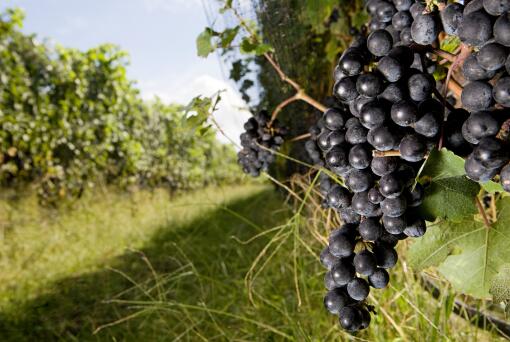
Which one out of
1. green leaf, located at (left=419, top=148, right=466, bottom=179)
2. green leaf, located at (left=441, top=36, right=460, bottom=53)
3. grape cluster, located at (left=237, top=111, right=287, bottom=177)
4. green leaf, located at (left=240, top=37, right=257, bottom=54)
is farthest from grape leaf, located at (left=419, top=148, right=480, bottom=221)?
green leaf, located at (left=240, top=37, right=257, bottom=54)

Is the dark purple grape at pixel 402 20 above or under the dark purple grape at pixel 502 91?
above

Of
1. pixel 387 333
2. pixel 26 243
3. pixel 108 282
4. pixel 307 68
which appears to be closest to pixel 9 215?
pixel 26 243

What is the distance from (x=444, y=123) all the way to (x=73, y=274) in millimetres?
3769

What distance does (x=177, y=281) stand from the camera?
2.33m

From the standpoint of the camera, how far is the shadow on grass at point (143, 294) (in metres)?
2.28

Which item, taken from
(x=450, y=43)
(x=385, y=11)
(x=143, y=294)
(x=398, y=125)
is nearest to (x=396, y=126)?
(x=398, y=125)

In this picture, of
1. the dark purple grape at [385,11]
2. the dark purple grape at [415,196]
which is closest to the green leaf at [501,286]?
the dark purple grape at [415,196]

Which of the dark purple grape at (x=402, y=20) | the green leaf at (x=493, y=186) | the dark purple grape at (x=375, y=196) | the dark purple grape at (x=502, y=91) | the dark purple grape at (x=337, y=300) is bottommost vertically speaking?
the dark purple grape at (x=337, y=300)

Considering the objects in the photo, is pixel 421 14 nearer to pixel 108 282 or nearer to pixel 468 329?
pixel 468 329

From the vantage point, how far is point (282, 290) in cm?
238

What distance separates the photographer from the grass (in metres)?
1.52

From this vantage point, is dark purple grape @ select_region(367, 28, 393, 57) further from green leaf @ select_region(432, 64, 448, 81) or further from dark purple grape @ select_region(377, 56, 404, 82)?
green leaf @ select_region(432, 64, 448, 81)

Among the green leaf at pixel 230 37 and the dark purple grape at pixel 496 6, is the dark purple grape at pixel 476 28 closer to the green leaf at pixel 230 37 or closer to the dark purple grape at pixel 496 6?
the dark purple grape at pixel 496 6

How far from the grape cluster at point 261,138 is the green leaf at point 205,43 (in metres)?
0.29
